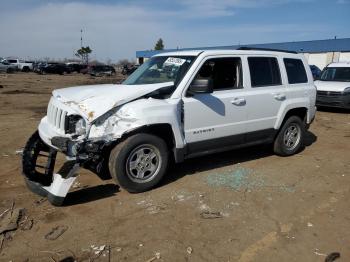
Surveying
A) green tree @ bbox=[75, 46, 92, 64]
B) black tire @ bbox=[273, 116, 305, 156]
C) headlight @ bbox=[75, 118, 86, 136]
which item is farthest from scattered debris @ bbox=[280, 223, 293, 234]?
green tree @ bbox=[75, 46, 92, 64]

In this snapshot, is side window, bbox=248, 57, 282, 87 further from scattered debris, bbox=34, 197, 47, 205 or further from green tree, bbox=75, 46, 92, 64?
green tree, bbox=75, 46, 92, 64

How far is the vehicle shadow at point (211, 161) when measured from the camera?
6062 millimetres

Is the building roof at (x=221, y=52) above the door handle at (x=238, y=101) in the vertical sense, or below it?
above

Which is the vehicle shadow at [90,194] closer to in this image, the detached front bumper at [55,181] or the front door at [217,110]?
the detached front bumper at [55,181]

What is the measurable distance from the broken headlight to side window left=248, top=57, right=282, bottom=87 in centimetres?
288

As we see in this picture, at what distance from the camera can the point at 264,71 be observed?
6512 mm

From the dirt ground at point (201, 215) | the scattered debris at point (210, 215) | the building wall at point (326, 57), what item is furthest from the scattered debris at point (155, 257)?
the building wall at point (326, 57)

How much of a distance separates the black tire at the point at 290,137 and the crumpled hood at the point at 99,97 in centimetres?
271

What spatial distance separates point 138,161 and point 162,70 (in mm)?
1575

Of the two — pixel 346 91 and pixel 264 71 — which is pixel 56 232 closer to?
pixel 264 71

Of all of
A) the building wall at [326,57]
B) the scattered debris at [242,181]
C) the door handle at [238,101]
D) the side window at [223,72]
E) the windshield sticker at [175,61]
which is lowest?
the scattered debris at [242,181]

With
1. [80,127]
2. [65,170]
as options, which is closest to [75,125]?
[80,127]

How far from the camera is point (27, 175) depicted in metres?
4.96

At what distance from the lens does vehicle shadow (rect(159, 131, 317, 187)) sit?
19.9 feet
